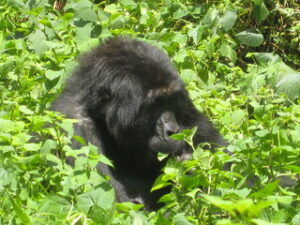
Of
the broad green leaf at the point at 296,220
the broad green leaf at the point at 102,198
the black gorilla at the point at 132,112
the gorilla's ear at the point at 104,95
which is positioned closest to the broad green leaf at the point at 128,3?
the black gorilla at the point at 132,112

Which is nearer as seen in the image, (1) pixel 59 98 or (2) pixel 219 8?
(1) pixel 59 98

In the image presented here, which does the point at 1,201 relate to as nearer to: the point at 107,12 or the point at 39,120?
the point at 39,120

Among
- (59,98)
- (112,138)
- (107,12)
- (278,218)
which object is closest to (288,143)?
(278,218)

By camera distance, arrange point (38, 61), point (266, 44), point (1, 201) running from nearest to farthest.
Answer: point (1, 201) → point (38, 61) → point (266, 44)

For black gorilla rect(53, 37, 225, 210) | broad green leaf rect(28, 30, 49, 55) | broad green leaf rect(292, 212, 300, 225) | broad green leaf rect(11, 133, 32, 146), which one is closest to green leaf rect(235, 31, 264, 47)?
black gorilla rect(53, 37, 225, 210)

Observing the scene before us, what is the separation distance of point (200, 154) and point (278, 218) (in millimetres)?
645

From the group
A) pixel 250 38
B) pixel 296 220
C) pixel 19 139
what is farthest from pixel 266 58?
pixel 296 220

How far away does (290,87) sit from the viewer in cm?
489

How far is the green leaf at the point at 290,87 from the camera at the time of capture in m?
4.89

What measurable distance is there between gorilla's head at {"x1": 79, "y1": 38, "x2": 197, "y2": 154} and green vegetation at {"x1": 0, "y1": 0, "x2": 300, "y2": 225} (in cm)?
36

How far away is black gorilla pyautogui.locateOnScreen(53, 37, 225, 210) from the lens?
4707mm

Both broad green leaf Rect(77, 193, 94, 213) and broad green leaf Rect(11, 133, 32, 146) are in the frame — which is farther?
broad green leaf Rect(11, 133, 32, 146)

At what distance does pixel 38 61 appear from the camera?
19.2ft

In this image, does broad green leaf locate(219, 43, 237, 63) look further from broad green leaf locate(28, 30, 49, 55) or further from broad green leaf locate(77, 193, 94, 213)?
broad green leaf locate(77, 193, 94, 213)
